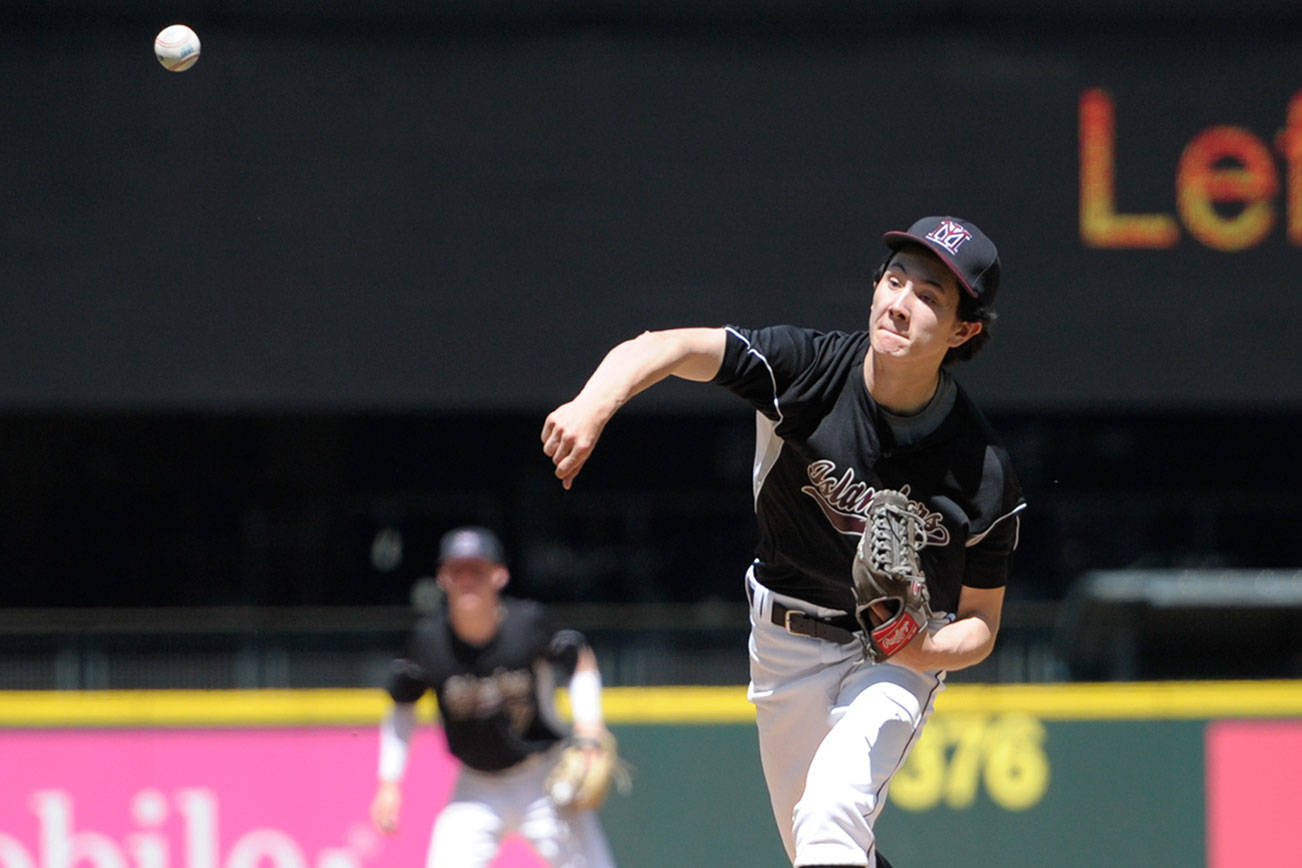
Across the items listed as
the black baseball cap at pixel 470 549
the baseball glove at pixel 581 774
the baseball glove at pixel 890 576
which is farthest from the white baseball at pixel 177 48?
the baseball glove at pixel 890 576

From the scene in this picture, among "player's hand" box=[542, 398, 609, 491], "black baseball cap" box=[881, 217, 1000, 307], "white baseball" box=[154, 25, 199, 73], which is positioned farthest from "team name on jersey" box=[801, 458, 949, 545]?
"white baseball" box=[154, 25, 199, 73]

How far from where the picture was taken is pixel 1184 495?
→ 1287 centimetres

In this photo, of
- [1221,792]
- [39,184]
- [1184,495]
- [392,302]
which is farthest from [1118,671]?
[39,184]

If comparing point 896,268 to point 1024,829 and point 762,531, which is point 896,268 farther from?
point 1024,829

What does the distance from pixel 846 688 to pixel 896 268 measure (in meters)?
0.94

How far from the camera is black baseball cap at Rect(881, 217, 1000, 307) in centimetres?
398

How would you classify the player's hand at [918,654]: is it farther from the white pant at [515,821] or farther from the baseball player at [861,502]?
the white pant at [515,821]

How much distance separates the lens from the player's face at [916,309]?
4.01 meters

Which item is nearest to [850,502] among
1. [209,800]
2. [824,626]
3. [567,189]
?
[824,626]

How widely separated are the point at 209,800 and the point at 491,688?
159 centimetres

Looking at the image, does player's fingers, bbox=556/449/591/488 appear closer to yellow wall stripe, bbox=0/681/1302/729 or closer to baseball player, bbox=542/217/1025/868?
baseball player, bbox=542/217/1025/868

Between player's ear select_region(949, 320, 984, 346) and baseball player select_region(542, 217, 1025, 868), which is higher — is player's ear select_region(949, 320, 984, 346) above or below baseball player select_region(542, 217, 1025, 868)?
above

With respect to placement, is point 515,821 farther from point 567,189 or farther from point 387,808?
point 567,189

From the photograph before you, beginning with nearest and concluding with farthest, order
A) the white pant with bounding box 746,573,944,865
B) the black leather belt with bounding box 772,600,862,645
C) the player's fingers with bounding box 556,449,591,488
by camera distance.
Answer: the player's fingers with bounding box 556,449,591,488
the white pant with bounding box 746,573,944,865
the black leather belt with bounding box 772,600,862,645
